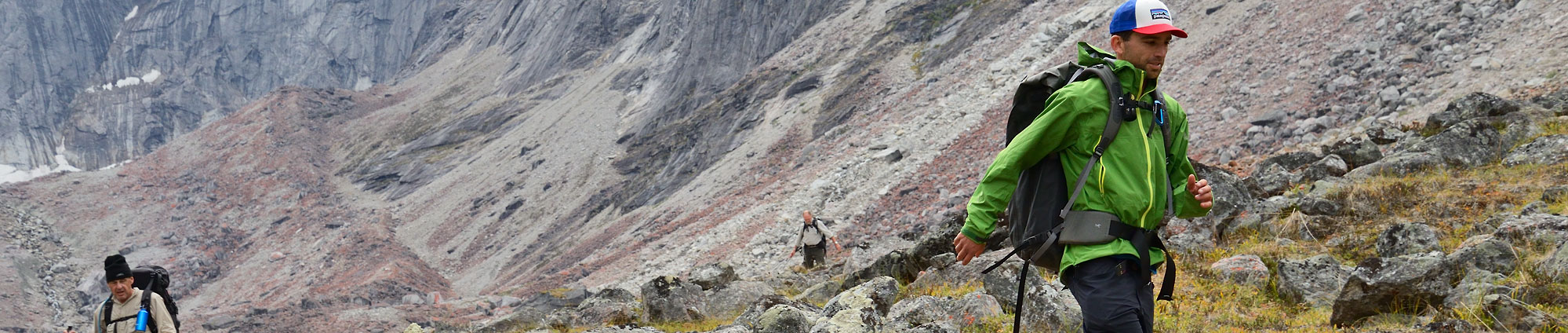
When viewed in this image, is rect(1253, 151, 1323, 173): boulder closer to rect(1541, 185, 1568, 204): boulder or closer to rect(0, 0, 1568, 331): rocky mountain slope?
rect(0, 0, 1568, 331): rocky mountain slope

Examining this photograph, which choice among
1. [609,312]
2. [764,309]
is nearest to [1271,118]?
[609,312]

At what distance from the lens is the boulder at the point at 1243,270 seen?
678 cm

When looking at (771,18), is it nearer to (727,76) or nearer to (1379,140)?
(727,76)

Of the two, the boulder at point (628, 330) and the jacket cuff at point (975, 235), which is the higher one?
the jacket cuff at point (975, 235)

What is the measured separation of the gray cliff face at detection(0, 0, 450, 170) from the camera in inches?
3863

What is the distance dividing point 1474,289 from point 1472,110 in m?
7.94

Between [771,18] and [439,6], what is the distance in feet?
202

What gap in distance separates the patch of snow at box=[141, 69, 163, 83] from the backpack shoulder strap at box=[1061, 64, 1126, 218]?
117 metres

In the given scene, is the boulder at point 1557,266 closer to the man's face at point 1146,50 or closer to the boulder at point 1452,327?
the boulder at point 1452,327

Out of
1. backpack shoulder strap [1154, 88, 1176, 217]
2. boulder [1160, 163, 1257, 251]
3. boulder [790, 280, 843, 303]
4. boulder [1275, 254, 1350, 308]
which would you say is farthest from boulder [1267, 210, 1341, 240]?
backpack shoulder strap [1154, 88, 1176, 217]

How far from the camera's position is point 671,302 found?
10812mm

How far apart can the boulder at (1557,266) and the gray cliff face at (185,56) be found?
329ft

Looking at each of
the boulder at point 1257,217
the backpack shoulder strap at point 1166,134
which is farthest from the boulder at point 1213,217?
the backpack shoulder strap at point 1166,134

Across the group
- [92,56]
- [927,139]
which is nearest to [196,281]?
[927,139]
